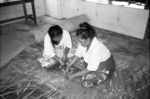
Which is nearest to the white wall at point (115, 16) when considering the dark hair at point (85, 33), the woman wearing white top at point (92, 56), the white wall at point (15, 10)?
the white wall at point (15, 10)

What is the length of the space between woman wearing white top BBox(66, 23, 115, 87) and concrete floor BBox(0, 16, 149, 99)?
225 mm

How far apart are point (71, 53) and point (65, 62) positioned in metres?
0.22

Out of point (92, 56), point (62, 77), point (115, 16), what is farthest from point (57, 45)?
point (115, 16)

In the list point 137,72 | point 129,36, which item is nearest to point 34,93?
point 137,72

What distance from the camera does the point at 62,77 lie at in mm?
2484

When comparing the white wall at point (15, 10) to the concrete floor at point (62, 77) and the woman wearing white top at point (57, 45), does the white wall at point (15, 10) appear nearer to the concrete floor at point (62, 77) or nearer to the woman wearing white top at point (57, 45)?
the concrete floor at point (62, 77)

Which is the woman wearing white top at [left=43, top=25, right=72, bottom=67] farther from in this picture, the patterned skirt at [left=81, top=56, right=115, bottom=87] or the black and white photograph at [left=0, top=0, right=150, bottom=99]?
the patterned skirt at [left=81, top=56, right=115, bottom=87]

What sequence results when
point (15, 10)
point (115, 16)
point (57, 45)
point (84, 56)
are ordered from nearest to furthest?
1. point (84, 56)
2. point (57, 45)
3. point (115, 16)
4. point (15, 10)

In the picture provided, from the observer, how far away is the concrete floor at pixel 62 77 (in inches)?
84.4

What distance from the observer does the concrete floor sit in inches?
84.4

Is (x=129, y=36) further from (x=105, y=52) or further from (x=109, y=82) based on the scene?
(x=105, y=52)

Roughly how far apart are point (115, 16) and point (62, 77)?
245cm

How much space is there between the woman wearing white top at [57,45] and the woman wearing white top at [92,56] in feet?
1.14

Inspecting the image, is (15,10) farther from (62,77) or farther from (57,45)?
(62,77)
